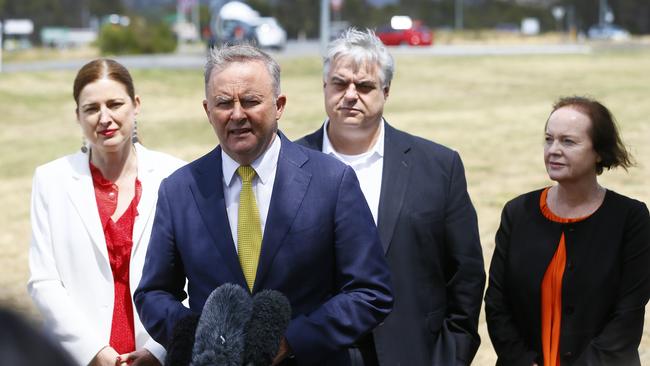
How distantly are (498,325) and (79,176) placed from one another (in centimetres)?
170

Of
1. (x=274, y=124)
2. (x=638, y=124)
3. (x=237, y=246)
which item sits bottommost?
(x=638, y=124)

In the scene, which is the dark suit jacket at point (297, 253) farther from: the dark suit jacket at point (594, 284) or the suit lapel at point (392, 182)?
the dark suit jacket at point (594, 284)

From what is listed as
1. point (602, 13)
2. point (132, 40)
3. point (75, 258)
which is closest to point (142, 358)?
point (75, 258)

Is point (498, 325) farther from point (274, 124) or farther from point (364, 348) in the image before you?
point (274, 124)

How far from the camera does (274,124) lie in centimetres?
276

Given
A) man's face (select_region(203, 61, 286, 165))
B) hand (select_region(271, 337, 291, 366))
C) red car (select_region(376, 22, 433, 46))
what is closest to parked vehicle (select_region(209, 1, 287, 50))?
red car (select_region(376, 22, 433, 46))

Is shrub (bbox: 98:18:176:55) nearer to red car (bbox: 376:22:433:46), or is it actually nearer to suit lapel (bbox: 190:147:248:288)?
red car (bbox: 376:22:433:46)

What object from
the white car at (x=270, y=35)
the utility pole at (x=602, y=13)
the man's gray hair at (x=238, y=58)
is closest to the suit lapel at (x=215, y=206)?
the man's gray hair at (x=238, y=58)

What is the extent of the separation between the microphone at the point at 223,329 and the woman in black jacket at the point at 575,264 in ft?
5.57

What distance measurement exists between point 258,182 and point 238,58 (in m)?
0.36

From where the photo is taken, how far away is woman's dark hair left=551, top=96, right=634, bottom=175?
3656mm

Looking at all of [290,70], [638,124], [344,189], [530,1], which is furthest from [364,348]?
[530,1]

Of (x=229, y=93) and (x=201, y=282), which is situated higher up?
(x=229, y=93)

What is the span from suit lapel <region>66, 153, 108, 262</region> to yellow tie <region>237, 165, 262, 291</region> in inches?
36.3
